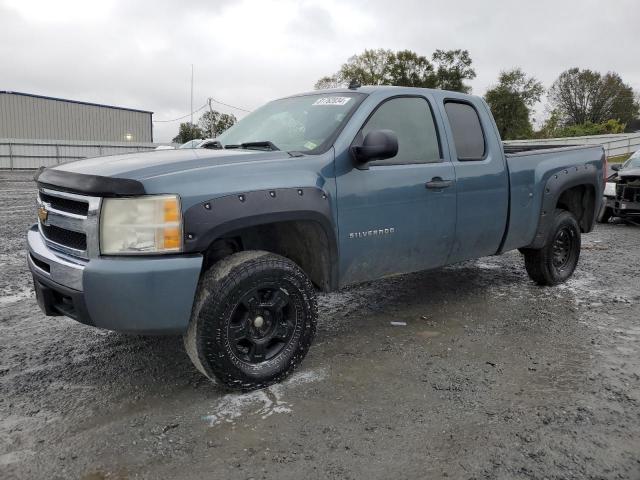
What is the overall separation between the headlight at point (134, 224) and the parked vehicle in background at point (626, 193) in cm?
A: 857

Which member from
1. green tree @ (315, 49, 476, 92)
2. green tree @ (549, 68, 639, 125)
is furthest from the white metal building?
green tree @ (549, 68, 639, 125)

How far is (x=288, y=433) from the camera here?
8.86ft

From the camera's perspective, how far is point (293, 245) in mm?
3580

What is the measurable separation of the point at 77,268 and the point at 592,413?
2.81 meters

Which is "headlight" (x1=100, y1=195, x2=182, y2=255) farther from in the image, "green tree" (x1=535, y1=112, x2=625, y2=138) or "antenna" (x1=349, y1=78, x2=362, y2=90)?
"green tree" (x1=535, y1=112, x2=625, y2=138)

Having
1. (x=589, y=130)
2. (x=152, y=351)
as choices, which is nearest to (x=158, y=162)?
(x=152, y=351)

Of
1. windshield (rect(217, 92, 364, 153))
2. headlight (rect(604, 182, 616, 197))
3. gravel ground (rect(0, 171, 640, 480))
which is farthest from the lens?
headlight (rect(604, 182, 616, 197))

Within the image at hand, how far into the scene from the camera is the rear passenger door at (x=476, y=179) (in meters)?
4.24

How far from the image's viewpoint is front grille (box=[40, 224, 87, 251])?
285 cm

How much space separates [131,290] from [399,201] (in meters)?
1.88

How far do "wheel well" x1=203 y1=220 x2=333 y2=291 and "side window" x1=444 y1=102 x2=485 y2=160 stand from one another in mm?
1543

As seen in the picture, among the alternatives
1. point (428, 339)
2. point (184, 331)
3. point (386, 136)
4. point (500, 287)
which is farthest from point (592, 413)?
point (500, 287)

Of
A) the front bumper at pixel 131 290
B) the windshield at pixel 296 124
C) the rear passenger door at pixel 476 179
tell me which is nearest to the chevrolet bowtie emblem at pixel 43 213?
the front bumper at pixel 131 290

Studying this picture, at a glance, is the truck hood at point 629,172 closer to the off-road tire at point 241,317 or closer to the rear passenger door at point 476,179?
the rear passenger door at point 476,179
